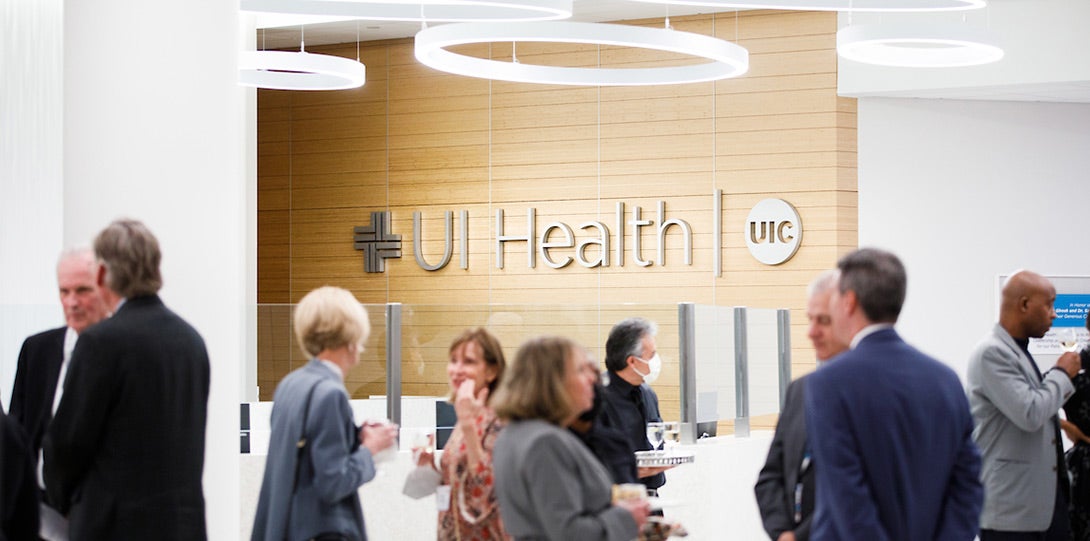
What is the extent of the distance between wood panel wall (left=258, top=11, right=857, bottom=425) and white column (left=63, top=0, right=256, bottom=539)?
6.64 m

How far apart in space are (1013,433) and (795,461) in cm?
158

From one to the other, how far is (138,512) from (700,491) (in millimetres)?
5338

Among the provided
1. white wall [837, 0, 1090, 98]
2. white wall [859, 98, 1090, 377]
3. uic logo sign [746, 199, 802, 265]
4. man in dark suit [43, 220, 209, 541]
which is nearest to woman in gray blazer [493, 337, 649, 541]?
man in dark suit [43, 220, 209, 541]

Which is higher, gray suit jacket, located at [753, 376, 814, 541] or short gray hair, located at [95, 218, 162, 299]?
short gray hair, located at [95, 218, 162, 299]

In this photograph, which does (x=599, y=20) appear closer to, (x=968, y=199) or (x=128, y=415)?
(x=968, y=199)

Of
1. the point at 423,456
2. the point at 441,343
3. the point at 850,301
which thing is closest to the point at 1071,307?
the point at 441,343

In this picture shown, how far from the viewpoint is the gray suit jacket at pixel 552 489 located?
135 inches

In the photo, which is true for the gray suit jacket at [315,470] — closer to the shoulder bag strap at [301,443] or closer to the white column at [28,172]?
the shoulder bag strap at [301,443]

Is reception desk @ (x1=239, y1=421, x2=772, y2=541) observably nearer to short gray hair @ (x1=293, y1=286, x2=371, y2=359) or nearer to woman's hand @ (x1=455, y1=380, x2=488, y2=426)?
woman's hand @ (x1=455, y1=380, x2=488, y2=426)

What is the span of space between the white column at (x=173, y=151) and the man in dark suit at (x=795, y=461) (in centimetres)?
217

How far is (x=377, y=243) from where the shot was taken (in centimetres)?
1494

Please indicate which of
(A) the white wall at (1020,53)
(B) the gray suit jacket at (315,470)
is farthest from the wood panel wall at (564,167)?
(B) the gray suit jacket at (315,470)

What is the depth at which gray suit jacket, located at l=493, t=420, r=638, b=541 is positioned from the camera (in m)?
3.43

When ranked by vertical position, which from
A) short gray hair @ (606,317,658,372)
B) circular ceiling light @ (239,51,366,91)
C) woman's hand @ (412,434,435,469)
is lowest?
woman's hand @ (412,434,435,469)
